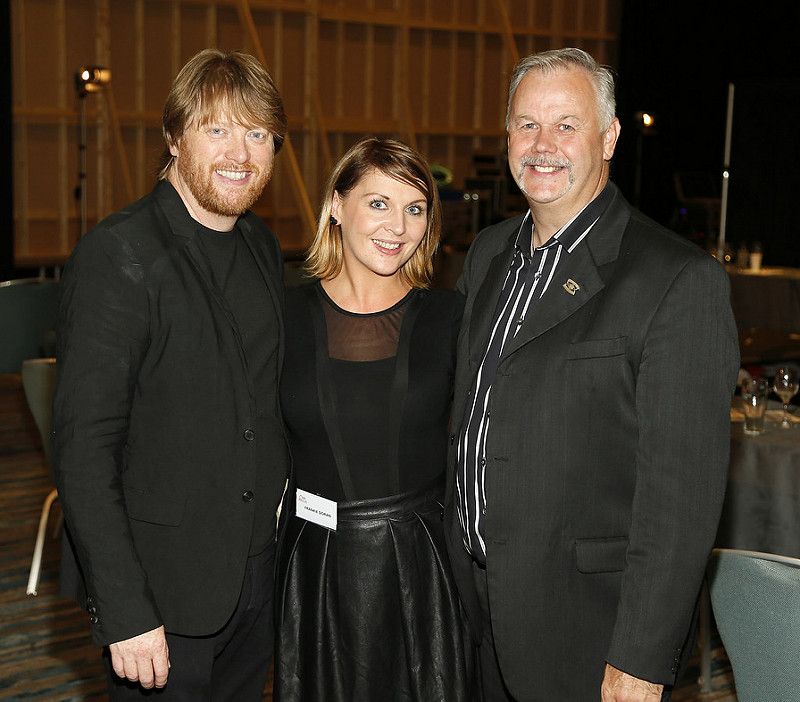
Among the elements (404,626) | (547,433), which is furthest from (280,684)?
(547,433)

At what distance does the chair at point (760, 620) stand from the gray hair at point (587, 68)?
3.06 ft

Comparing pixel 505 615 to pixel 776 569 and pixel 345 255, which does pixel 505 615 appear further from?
pixel 345 255

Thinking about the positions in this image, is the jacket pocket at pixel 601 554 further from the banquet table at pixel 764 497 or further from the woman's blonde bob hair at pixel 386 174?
the banquet table at pixel 764 497

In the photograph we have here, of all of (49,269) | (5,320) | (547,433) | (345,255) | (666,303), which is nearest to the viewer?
(666,303)

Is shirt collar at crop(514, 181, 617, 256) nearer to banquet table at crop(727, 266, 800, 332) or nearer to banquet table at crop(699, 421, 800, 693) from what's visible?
banquet table at crop(699, 421, 800, 693)

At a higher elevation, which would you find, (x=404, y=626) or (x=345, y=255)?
(x=345, y=255)

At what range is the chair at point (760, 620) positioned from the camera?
6.07 feet

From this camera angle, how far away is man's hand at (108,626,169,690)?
6.64ft

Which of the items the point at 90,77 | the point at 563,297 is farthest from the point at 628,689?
the point at 90,77

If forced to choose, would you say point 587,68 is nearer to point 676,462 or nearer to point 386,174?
point 386,174

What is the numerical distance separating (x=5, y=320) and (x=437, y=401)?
3.45 metres

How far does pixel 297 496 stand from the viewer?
239 cm

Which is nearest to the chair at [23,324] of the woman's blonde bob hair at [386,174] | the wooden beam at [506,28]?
the woman's blonde bob hair at [386,174]

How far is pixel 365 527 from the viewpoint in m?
2.33
